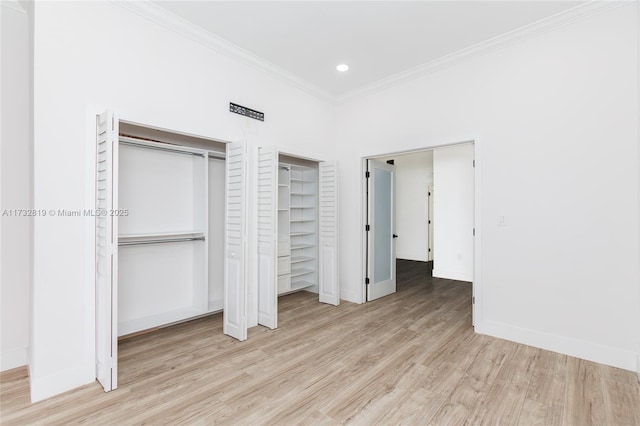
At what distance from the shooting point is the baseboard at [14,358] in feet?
8.19

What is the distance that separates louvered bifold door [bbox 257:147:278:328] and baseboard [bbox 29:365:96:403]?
1.69m

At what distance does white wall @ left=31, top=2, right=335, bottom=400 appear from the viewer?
2182 millimetres

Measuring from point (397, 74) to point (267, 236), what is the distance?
9.16 feet

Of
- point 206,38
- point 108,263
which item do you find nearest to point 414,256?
point 206,38

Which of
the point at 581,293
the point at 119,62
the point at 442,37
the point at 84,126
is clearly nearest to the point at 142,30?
the point at 119,62

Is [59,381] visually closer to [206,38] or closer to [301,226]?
[206,38]

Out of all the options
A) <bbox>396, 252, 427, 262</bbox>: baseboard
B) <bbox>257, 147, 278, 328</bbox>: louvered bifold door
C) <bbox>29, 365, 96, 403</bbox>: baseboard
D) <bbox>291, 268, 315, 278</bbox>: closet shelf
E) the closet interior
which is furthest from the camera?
<bbox>396, 252, 427, 262</bbox>: baseboard

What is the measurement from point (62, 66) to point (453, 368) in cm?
403

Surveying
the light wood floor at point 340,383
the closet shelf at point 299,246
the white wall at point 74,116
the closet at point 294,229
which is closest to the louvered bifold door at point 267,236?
the closet at point 294,229

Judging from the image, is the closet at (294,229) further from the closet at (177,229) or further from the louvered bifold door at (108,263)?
the louvered bifold door at (108,263)

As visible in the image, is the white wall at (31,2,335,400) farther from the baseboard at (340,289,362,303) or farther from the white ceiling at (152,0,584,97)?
the baseboard at (340,289,362,303)

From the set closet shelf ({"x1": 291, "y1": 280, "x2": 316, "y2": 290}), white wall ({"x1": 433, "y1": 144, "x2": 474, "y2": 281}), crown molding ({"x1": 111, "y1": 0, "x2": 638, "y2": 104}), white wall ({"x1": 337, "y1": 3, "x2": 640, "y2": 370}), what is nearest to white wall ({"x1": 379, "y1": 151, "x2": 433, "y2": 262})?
white wall ({"x1": 433, "y1": 144, "x2": 474, "y2": 281})

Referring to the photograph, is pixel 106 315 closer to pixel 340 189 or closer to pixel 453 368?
pixel 453 368

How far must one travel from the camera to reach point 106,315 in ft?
7.39
